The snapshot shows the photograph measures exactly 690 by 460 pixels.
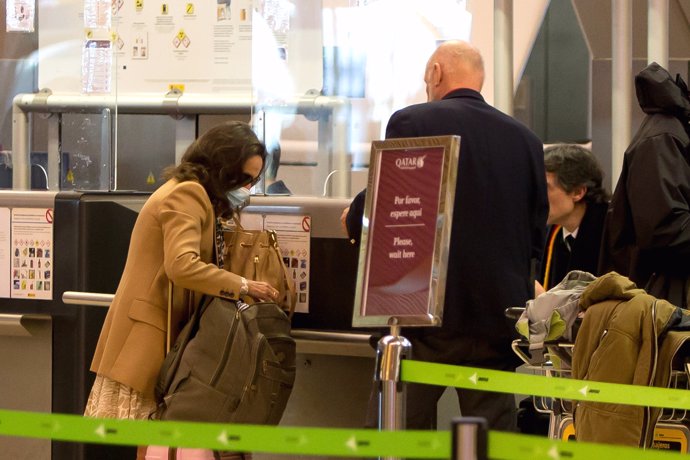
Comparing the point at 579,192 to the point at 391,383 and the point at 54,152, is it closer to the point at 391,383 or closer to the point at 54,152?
the point at 391,383

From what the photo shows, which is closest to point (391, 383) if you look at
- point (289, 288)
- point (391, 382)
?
point (391, 382)

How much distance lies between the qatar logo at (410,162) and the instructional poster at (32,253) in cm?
182

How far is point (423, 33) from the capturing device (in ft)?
21.2

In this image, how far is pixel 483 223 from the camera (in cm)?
371

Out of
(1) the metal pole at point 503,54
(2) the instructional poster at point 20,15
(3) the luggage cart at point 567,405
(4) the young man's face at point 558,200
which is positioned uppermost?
(2) the instructional poster at point 20,15

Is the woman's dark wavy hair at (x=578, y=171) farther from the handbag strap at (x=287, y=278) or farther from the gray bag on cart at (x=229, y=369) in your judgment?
the gray bag on cart at (x=229, y=369)

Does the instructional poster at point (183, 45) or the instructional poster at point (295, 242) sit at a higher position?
the instructional poster at point (183, 45)

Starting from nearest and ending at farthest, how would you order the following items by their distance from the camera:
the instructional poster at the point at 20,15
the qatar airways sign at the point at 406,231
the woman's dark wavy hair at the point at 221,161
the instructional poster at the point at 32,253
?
the qatar airways sign at the point at 406,231 → the woman's dark wavy hair at the point at 221,161 → the instructional poster at the point at 32,253 → the instructional poster at the point at 20,15

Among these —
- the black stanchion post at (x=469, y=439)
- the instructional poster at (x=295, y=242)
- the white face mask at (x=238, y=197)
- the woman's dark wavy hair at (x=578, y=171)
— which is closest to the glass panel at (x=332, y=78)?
the instructional poster at (x=295, y=242)

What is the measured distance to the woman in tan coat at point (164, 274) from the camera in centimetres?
381

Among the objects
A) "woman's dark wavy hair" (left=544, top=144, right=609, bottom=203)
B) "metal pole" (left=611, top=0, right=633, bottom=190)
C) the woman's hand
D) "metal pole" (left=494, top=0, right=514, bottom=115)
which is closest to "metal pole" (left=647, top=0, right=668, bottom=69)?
"metal pole" (left=611, top=0, right=633, bottom=190)

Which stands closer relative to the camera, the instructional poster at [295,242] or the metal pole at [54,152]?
the instructional poster at [295,242]

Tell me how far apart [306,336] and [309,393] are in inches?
9.9

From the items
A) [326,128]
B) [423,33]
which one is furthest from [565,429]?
[423,33]
